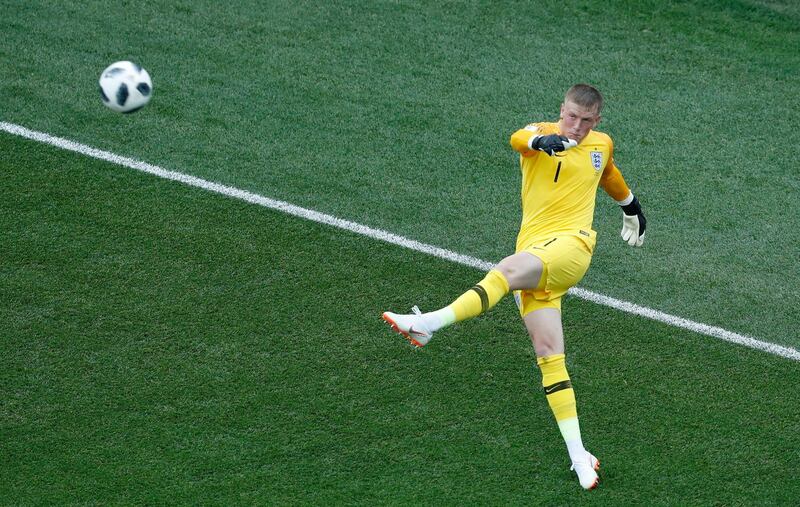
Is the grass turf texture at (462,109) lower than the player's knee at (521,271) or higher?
higher

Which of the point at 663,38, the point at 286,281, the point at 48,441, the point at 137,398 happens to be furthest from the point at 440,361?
the point at 663,38

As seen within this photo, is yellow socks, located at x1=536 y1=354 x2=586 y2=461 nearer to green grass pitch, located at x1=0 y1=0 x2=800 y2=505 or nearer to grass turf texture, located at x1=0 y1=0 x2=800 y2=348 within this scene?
green grass pitch, located at x1=0 y1=0 x2=800 y2=505

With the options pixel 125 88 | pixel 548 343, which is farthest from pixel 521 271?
pixel 125 88

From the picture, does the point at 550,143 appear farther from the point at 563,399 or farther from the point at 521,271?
the point at 563,399

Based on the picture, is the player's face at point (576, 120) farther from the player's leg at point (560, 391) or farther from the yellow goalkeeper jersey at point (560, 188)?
the player's leg at point (560, 391)

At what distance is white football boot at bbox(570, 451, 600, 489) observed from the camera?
6.40 m

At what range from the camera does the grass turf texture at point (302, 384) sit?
639 cm

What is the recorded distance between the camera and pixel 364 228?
28.8ft

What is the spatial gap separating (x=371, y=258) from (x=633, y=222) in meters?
1.98

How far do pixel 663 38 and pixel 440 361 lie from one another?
229 inches

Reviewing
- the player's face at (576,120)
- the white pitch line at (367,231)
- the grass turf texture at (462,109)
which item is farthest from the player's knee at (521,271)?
the grass turf texture at (462,109)

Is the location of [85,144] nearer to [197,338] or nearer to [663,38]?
[197,338]

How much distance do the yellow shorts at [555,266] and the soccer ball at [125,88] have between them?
288cm

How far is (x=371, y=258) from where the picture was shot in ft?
27.7
